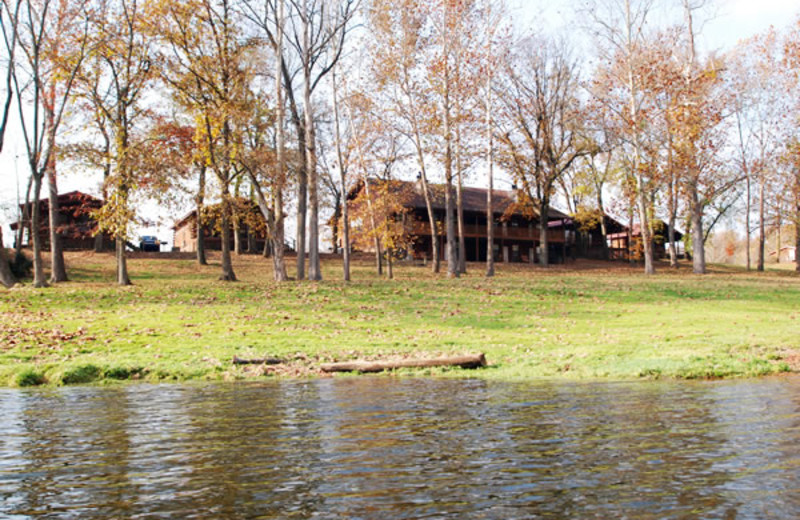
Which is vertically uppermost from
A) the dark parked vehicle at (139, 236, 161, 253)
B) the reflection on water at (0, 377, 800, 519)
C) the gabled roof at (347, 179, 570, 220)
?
the gabled roof at (347, 179, 570, 220)

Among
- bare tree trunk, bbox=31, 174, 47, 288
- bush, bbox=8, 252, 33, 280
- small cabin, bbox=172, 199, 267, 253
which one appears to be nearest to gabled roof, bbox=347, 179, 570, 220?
small cabin, bbox=172, 199, 267, 253

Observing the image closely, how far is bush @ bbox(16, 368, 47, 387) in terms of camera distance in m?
12.5

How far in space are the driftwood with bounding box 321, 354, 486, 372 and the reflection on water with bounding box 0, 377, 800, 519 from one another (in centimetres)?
343

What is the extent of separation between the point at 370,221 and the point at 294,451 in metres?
35.3

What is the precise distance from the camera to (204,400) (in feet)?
32.2

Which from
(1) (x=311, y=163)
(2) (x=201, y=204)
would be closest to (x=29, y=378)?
(1) (x=311, y=163)

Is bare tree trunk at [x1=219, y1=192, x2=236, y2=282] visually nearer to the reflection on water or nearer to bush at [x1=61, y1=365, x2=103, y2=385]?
bush at [x1=61, y1=365, x2=103, y2=385]

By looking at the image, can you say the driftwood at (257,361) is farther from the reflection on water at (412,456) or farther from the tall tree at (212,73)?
the tall tree at (212,73)

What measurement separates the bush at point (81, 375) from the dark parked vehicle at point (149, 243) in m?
47.9

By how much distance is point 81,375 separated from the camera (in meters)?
13.0

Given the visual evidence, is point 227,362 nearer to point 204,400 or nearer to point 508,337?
point 204,400

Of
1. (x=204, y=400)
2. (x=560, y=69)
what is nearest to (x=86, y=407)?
(x=204, y=400)

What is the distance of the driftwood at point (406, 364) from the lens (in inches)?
520

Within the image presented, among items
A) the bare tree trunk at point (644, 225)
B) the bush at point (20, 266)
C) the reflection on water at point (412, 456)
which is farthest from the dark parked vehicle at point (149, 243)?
the reflection on water at point (412, 456)
